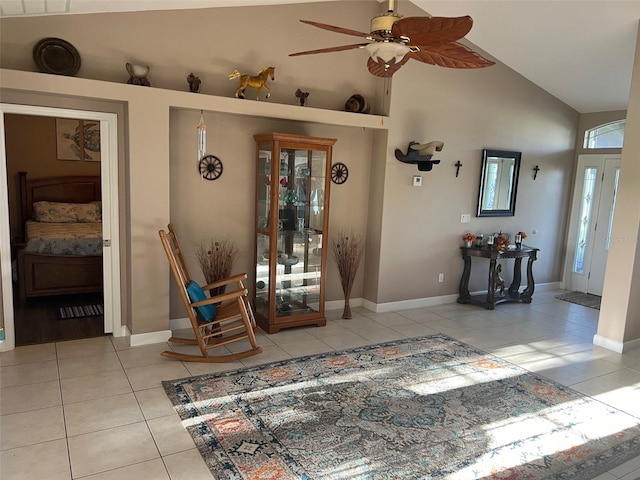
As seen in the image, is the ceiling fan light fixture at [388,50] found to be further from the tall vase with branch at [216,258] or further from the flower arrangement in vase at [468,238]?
the flower arrangement in vase at [468,238]

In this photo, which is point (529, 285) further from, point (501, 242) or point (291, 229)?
point (291, 229)

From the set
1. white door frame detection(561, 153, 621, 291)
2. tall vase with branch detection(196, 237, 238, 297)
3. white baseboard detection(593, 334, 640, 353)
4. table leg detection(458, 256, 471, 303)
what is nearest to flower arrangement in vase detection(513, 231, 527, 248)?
table leg detection(458, 256, 471, 303)

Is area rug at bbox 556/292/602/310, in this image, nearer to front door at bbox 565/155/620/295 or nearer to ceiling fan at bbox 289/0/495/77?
front door at bbox 565/155/620/295

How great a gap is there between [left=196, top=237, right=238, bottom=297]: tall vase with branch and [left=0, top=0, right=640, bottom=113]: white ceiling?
220 cm

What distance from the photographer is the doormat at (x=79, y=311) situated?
490 cm

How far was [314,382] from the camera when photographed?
11.9 feet

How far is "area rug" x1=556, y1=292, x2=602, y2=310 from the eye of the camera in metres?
6.38

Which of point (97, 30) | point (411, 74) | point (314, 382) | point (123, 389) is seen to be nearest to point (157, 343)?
point (123, 389)

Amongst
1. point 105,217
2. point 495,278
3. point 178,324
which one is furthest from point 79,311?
point 495,278

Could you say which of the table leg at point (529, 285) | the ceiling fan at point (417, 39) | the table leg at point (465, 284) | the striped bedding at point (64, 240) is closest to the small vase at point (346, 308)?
the table leg at point (465, 284)

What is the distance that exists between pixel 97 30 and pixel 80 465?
333 centimetres

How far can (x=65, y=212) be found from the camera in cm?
646

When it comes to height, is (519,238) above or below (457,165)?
below

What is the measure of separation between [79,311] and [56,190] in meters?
2.54
